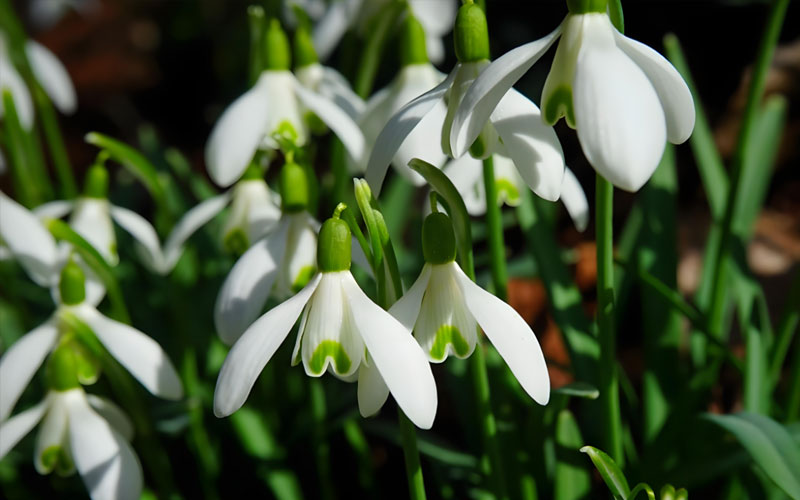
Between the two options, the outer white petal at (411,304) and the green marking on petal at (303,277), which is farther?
the green marking on petal at (303,277)

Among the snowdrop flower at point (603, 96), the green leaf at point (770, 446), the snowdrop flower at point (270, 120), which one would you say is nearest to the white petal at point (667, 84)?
the snowdrop flower at point (603, 96)

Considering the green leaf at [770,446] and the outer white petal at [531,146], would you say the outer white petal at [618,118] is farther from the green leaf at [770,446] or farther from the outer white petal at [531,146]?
the green leaf at [770,446]

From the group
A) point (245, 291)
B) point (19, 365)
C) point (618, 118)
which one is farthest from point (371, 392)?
point (19, 365)

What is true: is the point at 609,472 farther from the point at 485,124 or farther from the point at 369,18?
the point at 369,18

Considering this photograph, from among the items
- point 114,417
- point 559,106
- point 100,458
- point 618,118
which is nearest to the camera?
point 618,118

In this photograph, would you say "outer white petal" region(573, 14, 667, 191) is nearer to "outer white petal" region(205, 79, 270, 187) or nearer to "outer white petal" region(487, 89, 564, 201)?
"outer white petal" region(487, 89, 564, 201)

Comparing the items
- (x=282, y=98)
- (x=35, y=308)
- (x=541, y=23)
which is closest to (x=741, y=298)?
(x=282, y=98)
